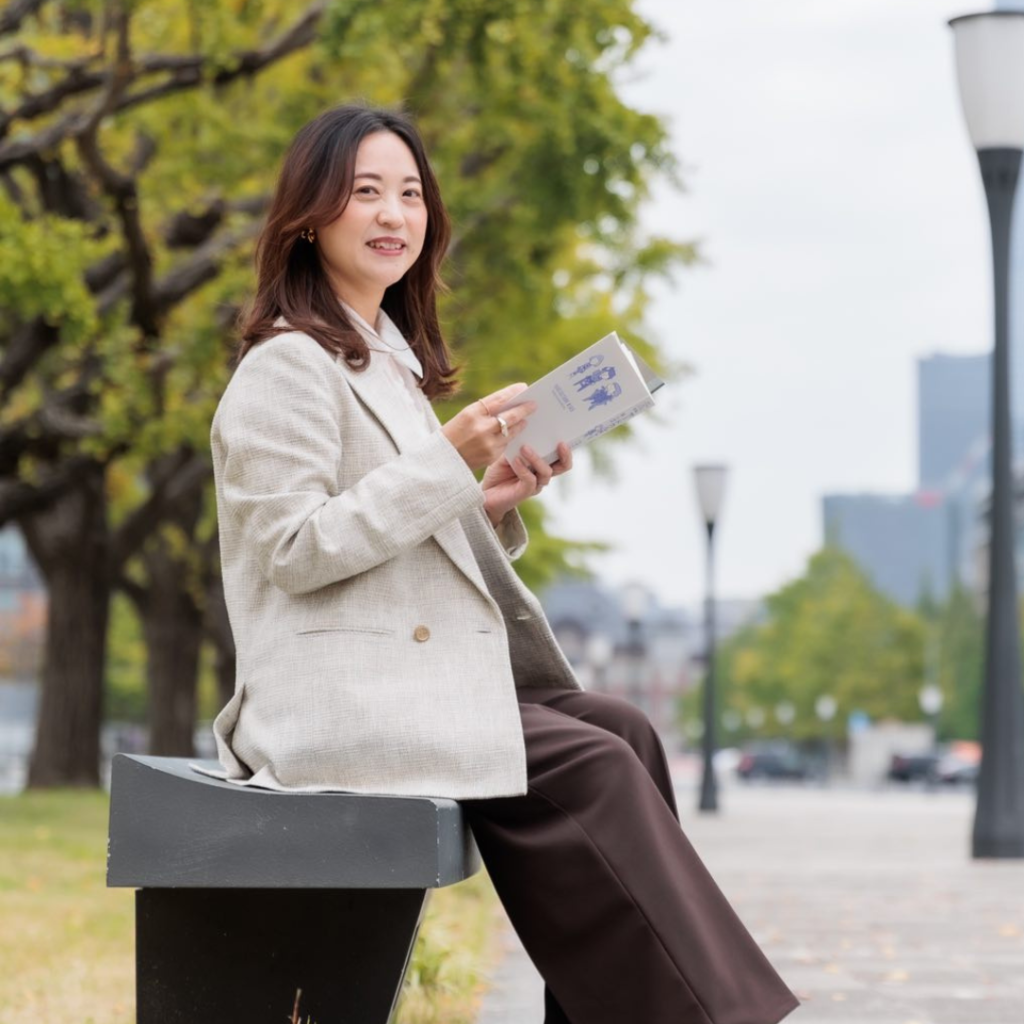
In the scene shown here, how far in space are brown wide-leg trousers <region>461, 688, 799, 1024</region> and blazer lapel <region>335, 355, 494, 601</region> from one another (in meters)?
0.31

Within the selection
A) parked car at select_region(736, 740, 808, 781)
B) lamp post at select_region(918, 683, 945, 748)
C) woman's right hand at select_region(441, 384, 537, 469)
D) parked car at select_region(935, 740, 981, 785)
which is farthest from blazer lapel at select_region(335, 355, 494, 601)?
parked car at select_region(736, 740, 808, 781)

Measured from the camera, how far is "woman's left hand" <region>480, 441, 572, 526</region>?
3529 millimetres

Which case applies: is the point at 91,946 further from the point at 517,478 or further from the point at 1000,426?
the point at 1000,426

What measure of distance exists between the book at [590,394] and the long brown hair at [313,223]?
346mm

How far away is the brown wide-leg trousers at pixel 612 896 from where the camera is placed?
3088mm

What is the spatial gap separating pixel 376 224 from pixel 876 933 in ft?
15.0

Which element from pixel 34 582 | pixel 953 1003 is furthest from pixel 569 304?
pixel 34 582

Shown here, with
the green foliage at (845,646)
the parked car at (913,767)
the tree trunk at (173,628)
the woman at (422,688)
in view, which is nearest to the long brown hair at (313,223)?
the woman at (422,688)

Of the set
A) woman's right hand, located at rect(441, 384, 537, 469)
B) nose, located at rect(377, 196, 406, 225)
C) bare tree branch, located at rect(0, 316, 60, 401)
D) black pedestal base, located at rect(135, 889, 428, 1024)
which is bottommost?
black pedestal base, located at rect(135, 889, 428, 1024)

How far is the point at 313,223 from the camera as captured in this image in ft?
11.6

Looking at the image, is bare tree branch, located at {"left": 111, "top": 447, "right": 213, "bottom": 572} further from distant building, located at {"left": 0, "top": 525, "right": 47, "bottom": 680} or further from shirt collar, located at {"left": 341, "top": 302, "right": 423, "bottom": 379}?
distant building, located at {"left": 0, "top": 525, "right": 47, "bottom": 680}

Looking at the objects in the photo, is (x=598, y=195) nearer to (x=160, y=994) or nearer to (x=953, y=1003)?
(x=953, y=1003)

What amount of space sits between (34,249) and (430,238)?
29.5 ft

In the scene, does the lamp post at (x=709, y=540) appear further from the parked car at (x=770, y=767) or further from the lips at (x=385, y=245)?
the parked car at (x=770, y=767)
